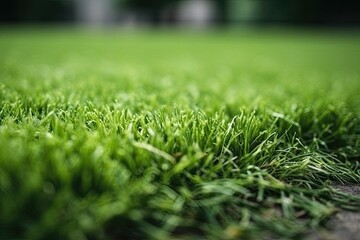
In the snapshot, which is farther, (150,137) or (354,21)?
(354,21)

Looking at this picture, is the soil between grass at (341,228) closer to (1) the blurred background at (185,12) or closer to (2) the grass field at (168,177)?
(2) the grass field at (168,177)

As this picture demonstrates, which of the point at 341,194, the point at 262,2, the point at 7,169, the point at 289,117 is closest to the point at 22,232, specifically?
the point at 7,169

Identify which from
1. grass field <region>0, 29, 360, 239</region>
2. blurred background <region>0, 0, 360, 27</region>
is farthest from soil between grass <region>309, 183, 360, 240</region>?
blurred background <region>0, 0, 360, 27</region>

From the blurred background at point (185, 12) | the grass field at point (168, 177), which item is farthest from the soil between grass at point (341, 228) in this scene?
the blurred background at point (185, 12)

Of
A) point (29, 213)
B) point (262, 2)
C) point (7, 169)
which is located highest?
point (262, 2)

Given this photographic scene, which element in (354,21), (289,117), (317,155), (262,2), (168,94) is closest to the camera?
(317,155)

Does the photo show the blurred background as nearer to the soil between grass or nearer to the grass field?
the grass field

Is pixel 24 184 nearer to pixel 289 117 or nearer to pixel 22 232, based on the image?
pixel 22 232

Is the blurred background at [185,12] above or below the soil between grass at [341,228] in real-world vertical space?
above

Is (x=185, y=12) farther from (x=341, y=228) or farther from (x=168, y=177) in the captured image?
(x=341, y=228)
